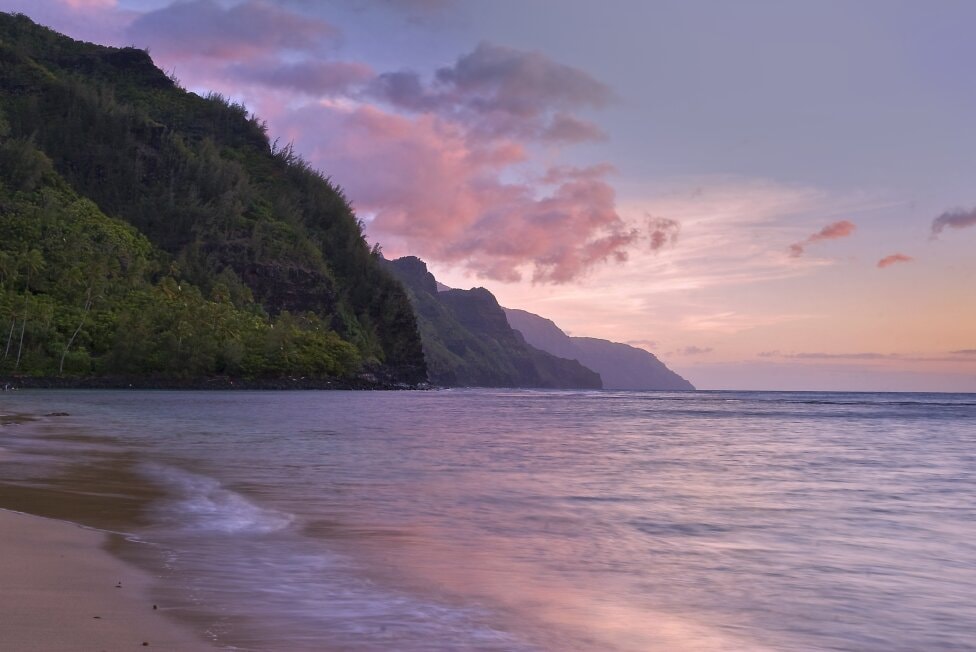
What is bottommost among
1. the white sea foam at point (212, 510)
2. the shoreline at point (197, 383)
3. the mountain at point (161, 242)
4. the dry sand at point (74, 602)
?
the shoreline at point (197, 383)

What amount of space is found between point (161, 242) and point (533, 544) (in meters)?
151

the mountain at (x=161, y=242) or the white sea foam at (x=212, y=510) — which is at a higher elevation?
the mountain at (x=161, y=242)

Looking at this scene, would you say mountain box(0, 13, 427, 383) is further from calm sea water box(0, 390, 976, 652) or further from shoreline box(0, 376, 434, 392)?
calm sea water box(0, 390, 976, 652)

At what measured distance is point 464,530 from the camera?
11.9m

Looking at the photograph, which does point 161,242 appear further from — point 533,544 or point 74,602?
point 74,602

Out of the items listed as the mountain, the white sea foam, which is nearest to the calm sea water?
the white sea foam

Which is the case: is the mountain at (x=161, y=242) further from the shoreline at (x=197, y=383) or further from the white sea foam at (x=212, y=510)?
the white sea foam at (x=212, y=510)

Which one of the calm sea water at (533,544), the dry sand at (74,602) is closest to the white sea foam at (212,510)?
the calm sea water at (533,544)

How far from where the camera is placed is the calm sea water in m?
6.90

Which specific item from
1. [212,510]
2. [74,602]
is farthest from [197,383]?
[74,602]

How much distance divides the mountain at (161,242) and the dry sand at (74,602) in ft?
310

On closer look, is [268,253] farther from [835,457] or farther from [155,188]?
[835,457]

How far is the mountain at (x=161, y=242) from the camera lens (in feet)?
341

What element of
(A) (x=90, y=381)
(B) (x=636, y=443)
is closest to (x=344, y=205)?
(A) (x=90, y=381)
